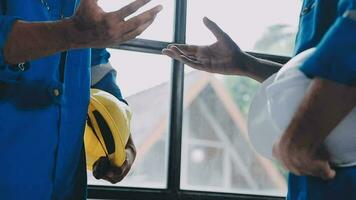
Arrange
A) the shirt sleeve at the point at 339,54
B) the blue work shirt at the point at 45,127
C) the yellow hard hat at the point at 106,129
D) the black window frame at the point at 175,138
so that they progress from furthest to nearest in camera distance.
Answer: the black window frame at the point at 175,138, the yellow hard hat at the point at 106,129, the blue work shirt at the point at 45,127, the shirt sleeve at the point at 339,54

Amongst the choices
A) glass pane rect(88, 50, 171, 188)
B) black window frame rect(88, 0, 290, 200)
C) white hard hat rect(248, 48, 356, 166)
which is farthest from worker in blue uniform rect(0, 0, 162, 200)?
glass pane rect(88, 50, 171, 188)

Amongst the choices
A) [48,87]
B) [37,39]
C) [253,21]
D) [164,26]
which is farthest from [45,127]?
[253,21]

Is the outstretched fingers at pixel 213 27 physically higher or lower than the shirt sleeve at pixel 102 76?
higher

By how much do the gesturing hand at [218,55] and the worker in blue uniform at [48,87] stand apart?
0.23 m

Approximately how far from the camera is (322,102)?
76 centimetres

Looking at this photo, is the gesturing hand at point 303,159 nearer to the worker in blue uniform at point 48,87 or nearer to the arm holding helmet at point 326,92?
the arm holding helmet at point 326,92

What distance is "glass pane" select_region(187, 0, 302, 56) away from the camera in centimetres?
249

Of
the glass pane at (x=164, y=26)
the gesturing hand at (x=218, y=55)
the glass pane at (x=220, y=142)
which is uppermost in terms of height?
the glass pane at (x=164, y=26)

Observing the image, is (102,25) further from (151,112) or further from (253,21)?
(253,21)

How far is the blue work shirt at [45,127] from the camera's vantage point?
0.99 meters

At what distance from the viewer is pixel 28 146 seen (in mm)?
1010

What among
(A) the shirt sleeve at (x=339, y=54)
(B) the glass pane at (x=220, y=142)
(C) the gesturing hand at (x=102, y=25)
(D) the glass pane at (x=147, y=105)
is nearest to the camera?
(A) the shirt sleeve at (x=339, y=54)

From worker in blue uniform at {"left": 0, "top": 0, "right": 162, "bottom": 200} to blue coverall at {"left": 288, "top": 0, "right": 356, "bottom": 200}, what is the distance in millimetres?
297

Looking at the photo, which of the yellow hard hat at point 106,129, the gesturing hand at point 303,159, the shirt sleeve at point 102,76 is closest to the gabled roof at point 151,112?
the shirt sleeve at point 102,76
